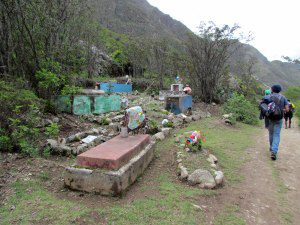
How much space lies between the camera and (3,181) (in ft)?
11.9

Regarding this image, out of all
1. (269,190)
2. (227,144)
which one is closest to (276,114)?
(227,144)

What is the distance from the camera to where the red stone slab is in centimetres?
351

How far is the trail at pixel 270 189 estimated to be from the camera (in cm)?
330

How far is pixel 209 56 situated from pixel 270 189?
31.3ft

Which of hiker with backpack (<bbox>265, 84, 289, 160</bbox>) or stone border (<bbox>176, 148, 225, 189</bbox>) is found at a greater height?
hiker with backpack (<bbox>265, 84, 289, 160</bbox>)

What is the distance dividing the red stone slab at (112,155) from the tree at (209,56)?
9.43m

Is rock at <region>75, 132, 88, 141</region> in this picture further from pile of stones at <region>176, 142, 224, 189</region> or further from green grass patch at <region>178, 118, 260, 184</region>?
pile of stones at <region>176, 142, 224, 189</region>

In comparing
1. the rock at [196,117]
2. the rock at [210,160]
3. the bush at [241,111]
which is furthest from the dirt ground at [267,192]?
the bush at [241,111]

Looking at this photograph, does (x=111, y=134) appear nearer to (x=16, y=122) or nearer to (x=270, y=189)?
(x=16, y=122)

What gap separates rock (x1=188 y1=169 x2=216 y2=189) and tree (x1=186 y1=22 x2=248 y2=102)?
9530 mm

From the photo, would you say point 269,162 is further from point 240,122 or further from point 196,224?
point 240,122

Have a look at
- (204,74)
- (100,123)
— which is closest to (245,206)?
(100,123)

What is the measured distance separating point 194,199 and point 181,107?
7032mm

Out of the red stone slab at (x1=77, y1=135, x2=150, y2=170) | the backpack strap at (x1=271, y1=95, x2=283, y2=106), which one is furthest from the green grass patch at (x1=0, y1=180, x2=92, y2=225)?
the backpack strap at (x1=271, y1=95, x2=283, y2=106)
